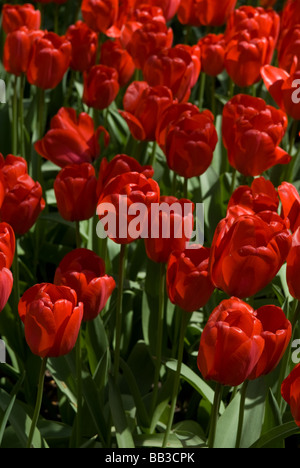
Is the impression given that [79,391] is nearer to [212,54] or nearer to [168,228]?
[168,228]

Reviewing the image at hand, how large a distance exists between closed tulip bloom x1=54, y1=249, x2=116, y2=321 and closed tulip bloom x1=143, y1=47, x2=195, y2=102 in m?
0.70

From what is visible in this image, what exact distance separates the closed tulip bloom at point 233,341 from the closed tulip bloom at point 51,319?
203mm

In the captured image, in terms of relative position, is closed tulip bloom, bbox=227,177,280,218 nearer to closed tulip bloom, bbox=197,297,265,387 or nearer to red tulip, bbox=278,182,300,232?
red tulip, bbox=278,182,300,232

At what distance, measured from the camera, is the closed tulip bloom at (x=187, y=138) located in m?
1.54

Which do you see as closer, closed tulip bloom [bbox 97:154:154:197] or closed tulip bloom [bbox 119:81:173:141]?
closed tulip bloom [bbox 97:154:154:197]

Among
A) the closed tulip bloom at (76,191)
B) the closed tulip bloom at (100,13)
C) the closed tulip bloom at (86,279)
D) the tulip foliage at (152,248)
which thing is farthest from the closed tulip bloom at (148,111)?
the closed tulip bloom at (100,13)

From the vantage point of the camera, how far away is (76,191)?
1482 millimetres

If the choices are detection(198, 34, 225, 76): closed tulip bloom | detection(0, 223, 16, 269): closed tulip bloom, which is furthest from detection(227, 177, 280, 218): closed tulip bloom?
detection(198, 34, 225, 76): closed tulip bloom

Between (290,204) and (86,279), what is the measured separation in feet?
1.18

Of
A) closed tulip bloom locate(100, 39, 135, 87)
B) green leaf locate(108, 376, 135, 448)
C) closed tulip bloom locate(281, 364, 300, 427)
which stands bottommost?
green leaf locate(108, 376, 135, 448)

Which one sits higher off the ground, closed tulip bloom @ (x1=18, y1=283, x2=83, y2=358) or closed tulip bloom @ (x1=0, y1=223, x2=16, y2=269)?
closed tulip bloom @ (x1=0, y1=223, x2=16, y2=269)

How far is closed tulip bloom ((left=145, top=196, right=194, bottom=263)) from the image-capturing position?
132 centimetres

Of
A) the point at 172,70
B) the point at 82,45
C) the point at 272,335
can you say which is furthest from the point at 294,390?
the point at 82,45
